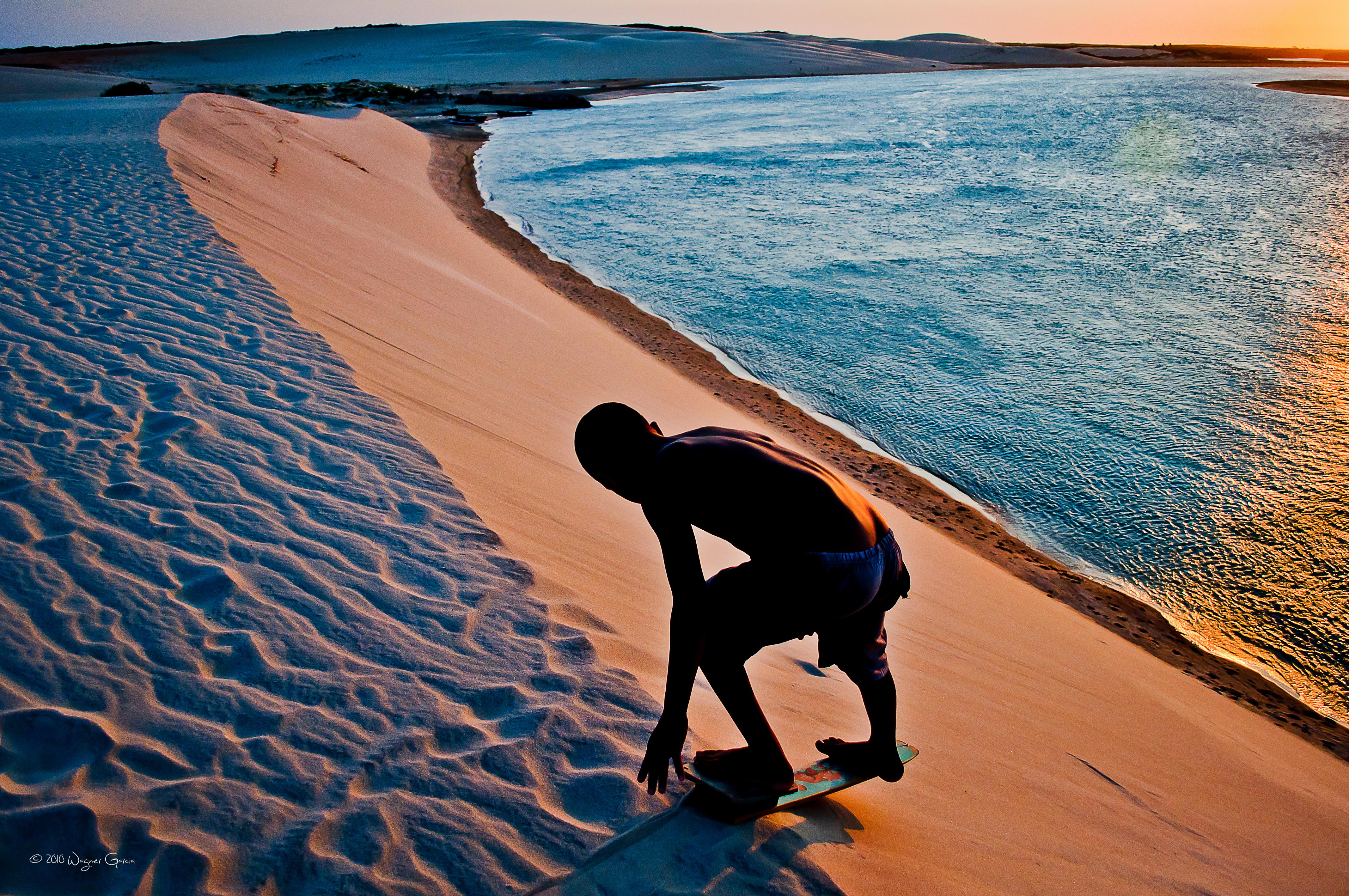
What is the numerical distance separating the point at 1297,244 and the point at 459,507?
15.2 meters

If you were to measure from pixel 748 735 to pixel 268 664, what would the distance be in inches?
64.2

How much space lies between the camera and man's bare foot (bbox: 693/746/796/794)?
2109mm

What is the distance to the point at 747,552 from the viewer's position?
1.92m

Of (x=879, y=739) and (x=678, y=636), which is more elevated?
(x=678, y=636)

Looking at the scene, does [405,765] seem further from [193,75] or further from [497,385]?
[193,75]

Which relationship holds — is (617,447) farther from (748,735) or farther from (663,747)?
(748,735)

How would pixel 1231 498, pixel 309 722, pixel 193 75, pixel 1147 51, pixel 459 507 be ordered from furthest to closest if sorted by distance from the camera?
1. pixel 1147 51
2. pixel 193 75
3. pixel 1231 498
4. pixel 459 507
5. pixel 309 722

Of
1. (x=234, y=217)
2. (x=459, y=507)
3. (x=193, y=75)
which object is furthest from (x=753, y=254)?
(x=193, y=75)

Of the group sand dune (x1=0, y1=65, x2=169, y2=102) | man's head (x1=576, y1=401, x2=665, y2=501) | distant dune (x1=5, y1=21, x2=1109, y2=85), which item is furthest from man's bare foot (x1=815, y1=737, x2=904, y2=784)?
distant dune (x1=5, y1=21, x2=1109, y2=85)

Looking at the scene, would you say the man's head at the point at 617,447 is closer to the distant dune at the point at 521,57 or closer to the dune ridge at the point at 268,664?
the dune ridge at the point at 268,664

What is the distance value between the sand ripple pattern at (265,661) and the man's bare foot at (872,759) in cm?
64

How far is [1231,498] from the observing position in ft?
19.1

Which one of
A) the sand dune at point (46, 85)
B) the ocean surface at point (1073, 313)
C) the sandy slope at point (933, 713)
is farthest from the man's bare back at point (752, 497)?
the sand dune at point (46, 85)

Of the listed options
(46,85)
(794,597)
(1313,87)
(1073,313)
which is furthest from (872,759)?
(1313,87)
